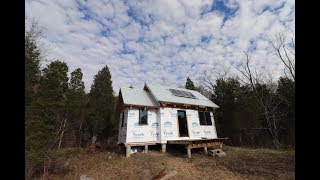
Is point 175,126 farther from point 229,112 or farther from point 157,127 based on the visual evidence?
point 229,112

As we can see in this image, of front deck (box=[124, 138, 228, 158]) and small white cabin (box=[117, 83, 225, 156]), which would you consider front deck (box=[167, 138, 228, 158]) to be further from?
small white cabin (box=[117, 83, 225, 156])

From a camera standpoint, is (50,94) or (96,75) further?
(96,75)

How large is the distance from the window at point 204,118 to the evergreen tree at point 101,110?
45.1 ft

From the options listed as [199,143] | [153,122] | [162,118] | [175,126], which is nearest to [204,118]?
[175,126]

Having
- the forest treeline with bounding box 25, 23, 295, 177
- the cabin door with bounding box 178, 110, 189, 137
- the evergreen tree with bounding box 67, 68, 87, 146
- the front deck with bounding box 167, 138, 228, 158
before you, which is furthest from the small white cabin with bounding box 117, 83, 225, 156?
the evergreen tree with bounding box 67, 68, 87, 146

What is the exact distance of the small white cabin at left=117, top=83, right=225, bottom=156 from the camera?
16969mm

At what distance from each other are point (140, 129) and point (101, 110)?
1294 centimetres

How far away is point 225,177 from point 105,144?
19.2 meters

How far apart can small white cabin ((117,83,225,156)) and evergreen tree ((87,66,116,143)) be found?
9697 mm
